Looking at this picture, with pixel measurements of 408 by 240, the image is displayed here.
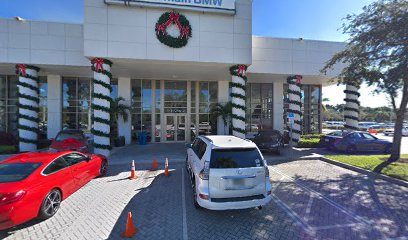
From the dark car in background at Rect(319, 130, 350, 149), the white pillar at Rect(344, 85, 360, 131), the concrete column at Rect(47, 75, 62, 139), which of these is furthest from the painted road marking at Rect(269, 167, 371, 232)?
the concrete column at Rect(47, 75, 62, 139)

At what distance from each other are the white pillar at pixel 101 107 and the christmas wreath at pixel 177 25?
3.47 metres

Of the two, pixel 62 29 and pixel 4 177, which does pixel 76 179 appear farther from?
pixel 62 29


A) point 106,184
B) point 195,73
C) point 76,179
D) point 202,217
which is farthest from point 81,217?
point 195,73

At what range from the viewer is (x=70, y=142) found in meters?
9.60

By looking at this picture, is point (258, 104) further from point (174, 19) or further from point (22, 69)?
point (22, 69)

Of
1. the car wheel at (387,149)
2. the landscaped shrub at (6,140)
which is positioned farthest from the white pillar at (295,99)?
the landscaped shrub at (6,140)

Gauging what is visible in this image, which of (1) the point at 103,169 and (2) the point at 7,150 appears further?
(2) the point at 7,150

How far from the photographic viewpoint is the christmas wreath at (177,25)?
11094 millimetres

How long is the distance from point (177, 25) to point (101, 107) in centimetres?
637

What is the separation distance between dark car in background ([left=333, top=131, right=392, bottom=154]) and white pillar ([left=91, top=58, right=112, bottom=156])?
14.3 meters

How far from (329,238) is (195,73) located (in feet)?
42.3

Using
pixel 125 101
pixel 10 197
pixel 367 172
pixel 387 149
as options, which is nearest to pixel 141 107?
pixel 125 101

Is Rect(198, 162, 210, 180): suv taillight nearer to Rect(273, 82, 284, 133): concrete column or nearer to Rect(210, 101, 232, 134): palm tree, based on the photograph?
Rect(210, 101, 232, 134): palm tree

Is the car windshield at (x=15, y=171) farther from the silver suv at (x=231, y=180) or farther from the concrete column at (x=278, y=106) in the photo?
the concrete column at (x=278, y=106)
